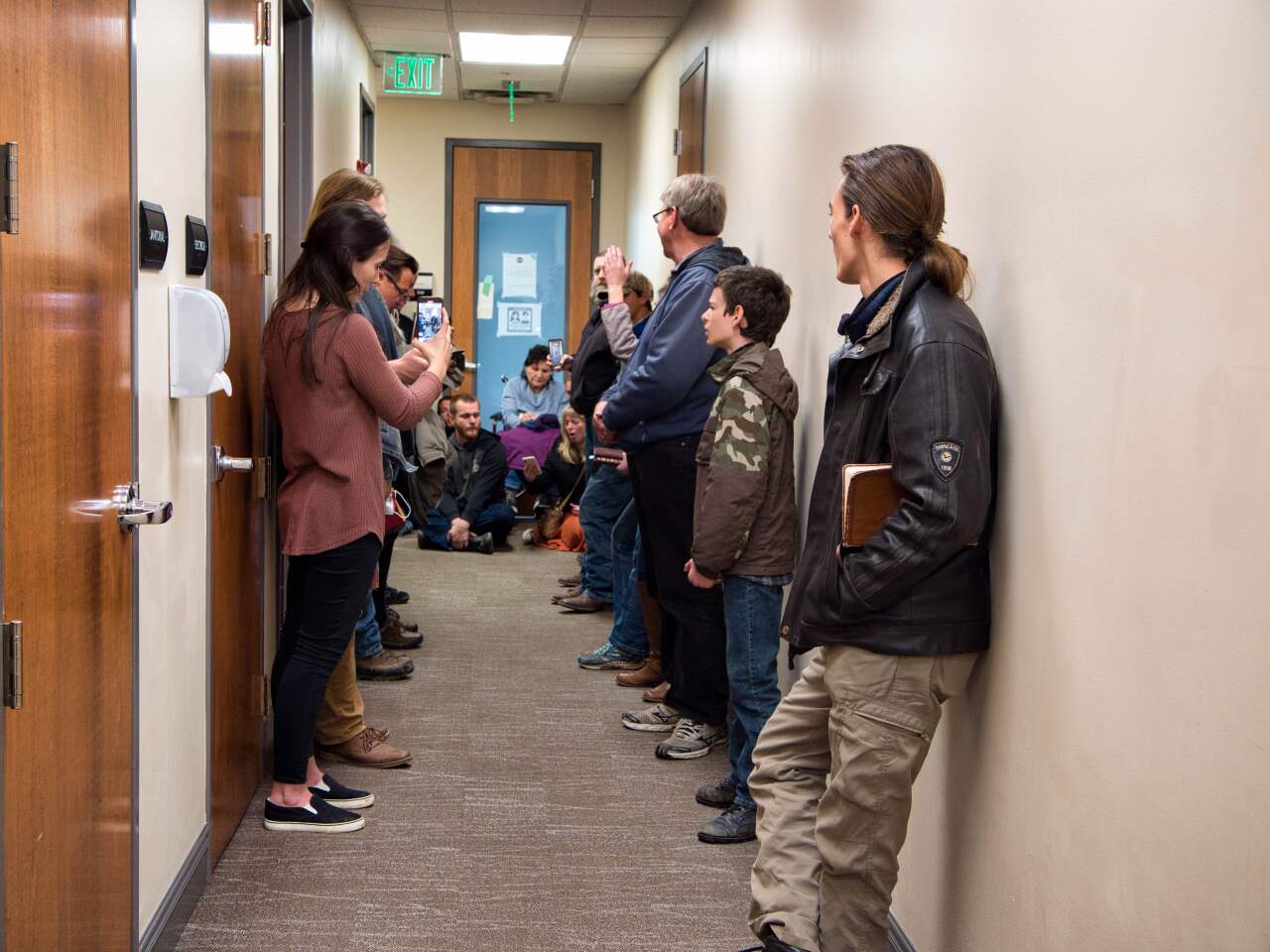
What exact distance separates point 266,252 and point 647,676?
202cm

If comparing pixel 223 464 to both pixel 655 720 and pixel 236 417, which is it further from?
pixel 655 720

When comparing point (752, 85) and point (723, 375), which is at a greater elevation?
point (752, 85)

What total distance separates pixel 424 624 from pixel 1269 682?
4.30 m

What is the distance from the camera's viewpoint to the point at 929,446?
182 centimetres

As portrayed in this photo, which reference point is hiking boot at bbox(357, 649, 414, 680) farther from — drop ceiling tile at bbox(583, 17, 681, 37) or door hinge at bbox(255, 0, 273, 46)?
drop ceiling tile at bbox(583, 17, 681, 37)

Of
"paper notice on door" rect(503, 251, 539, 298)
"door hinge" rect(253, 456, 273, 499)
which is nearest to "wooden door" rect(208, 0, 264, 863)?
"door hinge" rect(253, 456, 273, 499)

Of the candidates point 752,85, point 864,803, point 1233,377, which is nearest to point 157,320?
point 864,803

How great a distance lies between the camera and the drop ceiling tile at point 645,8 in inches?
220

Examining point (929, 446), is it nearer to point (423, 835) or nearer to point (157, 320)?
point (157, 320)

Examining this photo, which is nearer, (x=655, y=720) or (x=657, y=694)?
(x=655, y=720)

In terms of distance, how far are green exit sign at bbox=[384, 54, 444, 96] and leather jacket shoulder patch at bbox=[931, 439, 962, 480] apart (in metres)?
5.57

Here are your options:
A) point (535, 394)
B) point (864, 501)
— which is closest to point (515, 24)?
point (535, 394)

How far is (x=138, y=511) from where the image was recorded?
75.1 inches

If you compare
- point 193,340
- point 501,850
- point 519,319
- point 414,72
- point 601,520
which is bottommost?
point 501,850
